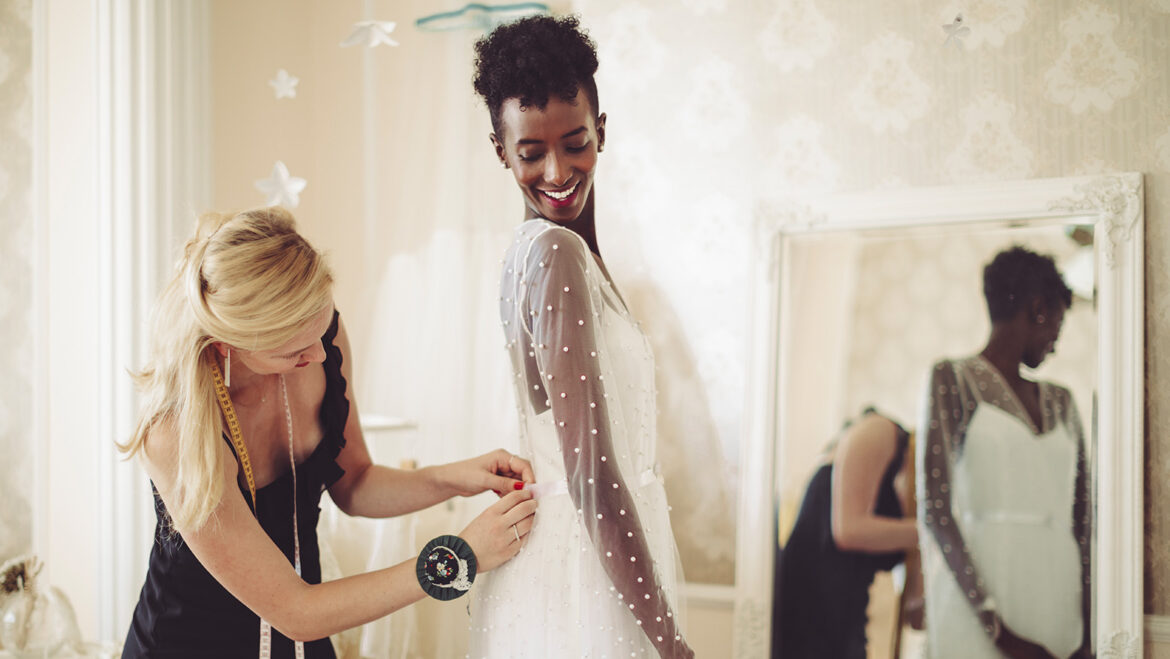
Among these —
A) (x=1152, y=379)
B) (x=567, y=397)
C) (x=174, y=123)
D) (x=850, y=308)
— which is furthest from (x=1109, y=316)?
(x=174, y=123)

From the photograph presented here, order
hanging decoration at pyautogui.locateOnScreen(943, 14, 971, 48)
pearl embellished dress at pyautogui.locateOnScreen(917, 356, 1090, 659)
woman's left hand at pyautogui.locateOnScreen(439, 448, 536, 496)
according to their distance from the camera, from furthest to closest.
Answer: pearl embellished dress at pyautogui.locateOnScreen(917, 356, 1090, 659), hanging decoration at pyautogui.locateOnScreen(943, 14, 971, 48), woman's left hand at pyautogui.locateOnScreen(439, 448, 536, 496)

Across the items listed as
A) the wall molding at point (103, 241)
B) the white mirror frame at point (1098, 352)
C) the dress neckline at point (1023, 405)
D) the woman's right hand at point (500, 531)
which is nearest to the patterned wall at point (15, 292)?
the wall molding at point (103, 241)

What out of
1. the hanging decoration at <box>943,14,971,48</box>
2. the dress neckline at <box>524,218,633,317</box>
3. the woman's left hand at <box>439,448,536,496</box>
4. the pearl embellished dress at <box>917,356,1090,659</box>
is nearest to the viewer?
the dress neckline at <box>524,218,633,317</box>

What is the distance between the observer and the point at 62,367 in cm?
223

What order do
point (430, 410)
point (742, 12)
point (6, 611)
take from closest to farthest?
point (6, 611) < point (430, 410) < point (742, 12)

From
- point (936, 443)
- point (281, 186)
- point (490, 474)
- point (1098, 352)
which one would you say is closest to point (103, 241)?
point (281, 186)

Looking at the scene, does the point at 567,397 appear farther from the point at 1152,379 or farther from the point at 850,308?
the point at 1152,379

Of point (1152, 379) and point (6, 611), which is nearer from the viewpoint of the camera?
point (6, 611)

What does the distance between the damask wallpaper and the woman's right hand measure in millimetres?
1325

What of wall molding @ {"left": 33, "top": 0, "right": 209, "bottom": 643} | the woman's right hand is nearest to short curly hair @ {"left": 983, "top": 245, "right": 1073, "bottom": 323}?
the woman's right hand

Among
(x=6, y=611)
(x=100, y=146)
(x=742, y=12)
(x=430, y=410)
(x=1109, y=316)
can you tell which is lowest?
(x=6, y=611)

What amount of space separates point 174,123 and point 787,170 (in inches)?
64.6

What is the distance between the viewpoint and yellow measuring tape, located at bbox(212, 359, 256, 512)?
4.21 feet

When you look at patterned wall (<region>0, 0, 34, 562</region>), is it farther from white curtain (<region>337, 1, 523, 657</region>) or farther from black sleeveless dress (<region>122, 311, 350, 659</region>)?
black sleeveless dress (<region>122, 311, 350, 659</region>)
